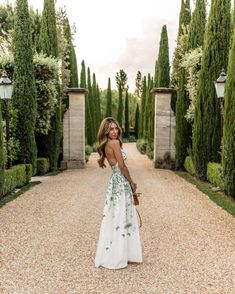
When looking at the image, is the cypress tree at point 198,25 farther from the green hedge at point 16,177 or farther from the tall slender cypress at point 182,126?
the green hedge at point 16,177

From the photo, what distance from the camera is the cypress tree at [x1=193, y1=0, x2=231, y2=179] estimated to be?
529 inches

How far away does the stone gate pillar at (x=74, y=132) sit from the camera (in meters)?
19.9

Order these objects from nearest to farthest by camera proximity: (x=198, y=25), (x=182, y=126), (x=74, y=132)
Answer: (x=198, y=25) → (x=182, y=126) → (x=74, y=132)

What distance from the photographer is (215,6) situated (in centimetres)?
1348

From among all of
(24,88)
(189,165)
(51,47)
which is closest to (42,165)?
(24,88)

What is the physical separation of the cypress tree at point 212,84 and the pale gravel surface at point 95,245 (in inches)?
124

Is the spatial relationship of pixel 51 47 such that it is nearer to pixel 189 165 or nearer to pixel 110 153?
pixel 189 165

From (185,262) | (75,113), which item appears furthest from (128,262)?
(75,113)

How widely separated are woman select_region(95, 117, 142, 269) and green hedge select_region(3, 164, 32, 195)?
6188 mm

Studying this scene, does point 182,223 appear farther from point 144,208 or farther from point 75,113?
point 75,113

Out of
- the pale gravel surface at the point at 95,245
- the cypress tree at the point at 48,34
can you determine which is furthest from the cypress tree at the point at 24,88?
the pale gravel surface at the point at 95,245

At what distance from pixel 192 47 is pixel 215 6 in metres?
3.57

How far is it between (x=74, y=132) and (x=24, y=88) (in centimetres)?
558

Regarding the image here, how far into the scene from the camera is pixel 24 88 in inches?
582
